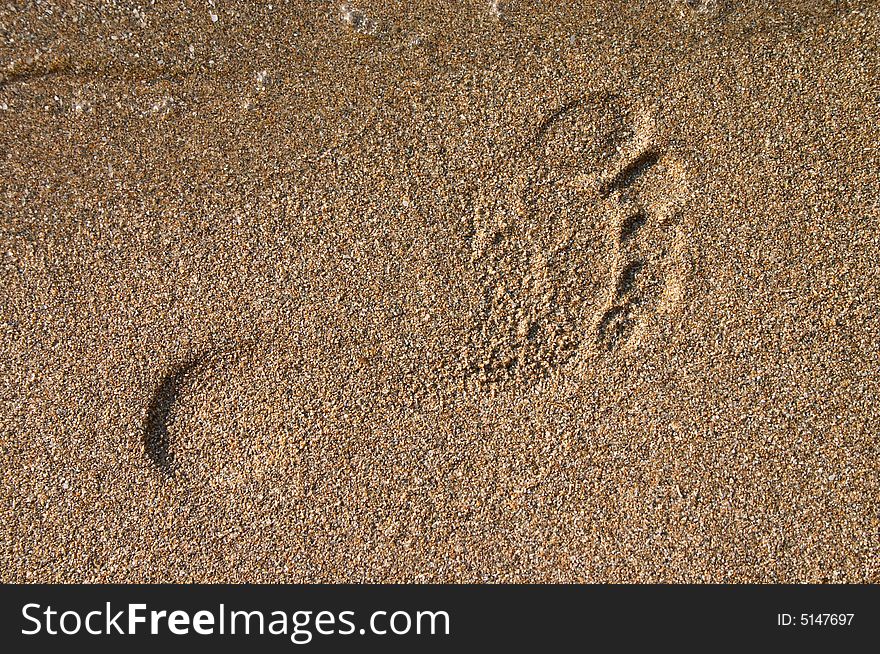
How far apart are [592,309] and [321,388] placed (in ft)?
2.14

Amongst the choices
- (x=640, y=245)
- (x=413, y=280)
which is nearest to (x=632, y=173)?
(x=640, y=245)

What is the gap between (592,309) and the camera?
1335 mm

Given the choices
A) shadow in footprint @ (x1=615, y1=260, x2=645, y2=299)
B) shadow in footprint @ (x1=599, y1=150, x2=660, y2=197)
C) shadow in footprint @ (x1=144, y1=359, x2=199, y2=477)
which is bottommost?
shadow in footprint @ (x1=144, y1=359, x2=199, y2=477)

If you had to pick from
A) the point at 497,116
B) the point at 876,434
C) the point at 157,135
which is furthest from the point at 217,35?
the point at 876,434

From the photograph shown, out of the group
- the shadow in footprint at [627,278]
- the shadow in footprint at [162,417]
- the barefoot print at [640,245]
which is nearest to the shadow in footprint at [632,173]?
the barefoot print at [640,245]

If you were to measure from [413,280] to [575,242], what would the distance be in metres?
0.39

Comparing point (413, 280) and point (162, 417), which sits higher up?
point (413, 280)

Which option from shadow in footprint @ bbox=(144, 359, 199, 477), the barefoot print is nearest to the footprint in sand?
the barefoot print

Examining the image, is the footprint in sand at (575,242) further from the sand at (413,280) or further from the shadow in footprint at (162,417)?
the shadow in footprint at (162,417)

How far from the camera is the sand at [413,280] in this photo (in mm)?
1328

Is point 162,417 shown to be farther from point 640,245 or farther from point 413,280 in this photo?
point 640,245

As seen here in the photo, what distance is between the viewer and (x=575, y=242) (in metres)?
1.34

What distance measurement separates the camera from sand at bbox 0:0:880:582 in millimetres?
1328

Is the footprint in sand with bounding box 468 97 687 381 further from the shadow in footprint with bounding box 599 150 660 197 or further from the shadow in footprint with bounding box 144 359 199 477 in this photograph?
the shadow in footprint with bounding box 144 359 199 477
